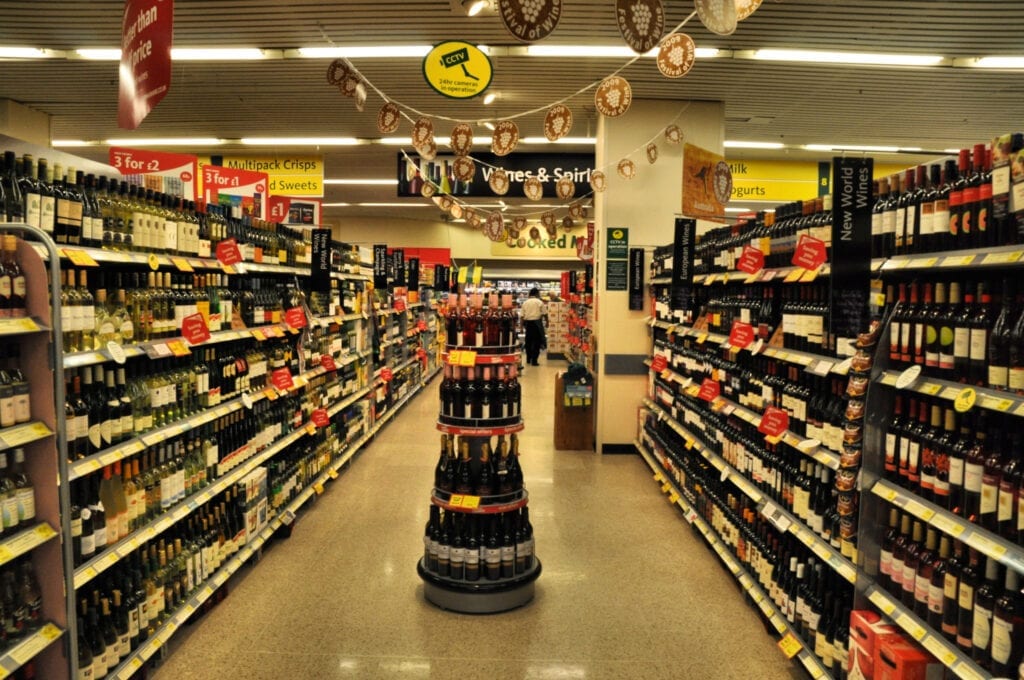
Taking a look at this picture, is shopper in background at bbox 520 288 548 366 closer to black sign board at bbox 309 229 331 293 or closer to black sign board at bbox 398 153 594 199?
black sign board at bbox 398 153 594 199

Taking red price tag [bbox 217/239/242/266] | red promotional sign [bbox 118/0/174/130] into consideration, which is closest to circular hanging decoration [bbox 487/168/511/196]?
red price tag [bbox 217/239/242/266]

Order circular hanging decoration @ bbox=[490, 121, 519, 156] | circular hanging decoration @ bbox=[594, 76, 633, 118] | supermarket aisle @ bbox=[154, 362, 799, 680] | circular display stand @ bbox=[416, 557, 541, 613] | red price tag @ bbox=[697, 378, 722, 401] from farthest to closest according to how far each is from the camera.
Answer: circular hanging decoration @ bbox=[490, 121, 519, 156]
circular hanging decoration @ bbox=[594, 76, 633, 118]
red price tag @ bbox=[697, 378, 722, 401]
circular display stand @ bbox=[416, 557, 541, 613]
supermarket aisle @ bbox=[154, 362, 799, 680]

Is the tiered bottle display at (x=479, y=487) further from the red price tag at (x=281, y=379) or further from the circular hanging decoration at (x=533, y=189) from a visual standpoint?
the circular hanging decoration at (x=533, y=189)

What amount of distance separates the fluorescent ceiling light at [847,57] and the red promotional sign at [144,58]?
5.35m

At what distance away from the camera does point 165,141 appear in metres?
10.9

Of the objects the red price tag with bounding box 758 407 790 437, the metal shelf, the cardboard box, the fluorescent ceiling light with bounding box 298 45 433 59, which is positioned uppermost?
the fluorescent ceiling light with bounding box 298 45 433 59

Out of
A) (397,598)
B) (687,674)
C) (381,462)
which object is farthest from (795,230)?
(381,462)

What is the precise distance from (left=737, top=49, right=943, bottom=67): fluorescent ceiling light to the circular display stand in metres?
5.43

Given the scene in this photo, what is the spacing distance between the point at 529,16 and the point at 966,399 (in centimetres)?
229

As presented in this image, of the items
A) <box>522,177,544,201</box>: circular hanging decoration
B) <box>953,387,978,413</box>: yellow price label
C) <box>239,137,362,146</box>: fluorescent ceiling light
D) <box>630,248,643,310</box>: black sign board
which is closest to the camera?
<box>953,387,978,413</box>: yellow price label

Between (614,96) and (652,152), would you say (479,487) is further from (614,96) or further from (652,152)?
(652,152)

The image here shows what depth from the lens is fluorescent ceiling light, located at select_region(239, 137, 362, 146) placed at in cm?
1059

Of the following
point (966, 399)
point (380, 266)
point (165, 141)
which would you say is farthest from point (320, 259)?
point (165, 141)

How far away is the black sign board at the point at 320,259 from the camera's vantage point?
625 centimetres
